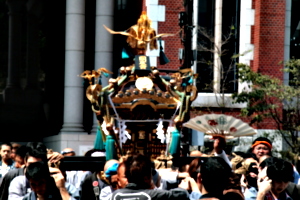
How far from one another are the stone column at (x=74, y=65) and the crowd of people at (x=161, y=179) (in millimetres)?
14669

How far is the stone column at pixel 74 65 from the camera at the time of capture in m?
27.7

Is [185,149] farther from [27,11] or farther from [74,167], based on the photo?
[27,11]

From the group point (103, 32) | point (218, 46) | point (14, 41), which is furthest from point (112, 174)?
point (14, 41)

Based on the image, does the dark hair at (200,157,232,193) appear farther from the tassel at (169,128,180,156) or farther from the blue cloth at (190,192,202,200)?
the tassel at (169,128,180,156)

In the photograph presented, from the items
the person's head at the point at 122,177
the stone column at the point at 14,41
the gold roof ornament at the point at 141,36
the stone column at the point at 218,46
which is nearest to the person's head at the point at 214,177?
the person's head at the point at 122,177

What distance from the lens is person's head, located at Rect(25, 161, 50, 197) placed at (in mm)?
8914

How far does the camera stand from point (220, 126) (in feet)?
43.1

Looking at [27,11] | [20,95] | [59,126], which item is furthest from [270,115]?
[27,11]

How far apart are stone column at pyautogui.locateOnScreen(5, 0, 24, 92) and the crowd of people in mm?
35165

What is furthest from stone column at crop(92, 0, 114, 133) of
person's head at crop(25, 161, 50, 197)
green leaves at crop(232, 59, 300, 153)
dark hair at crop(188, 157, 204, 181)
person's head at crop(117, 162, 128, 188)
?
person's head at crop(117, 162, 128, 188)

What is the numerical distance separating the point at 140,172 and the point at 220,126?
5088 mm

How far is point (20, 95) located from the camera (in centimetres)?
4712

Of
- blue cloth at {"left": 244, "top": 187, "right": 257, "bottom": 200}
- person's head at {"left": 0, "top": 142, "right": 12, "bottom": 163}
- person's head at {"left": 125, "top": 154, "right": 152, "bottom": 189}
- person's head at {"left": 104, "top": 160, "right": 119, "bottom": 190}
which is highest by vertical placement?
person's head at {"left": 125, "top": 154, "right": 152, "bottom": 189}

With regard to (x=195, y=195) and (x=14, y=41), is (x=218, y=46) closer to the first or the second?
(x=195, y=195)
